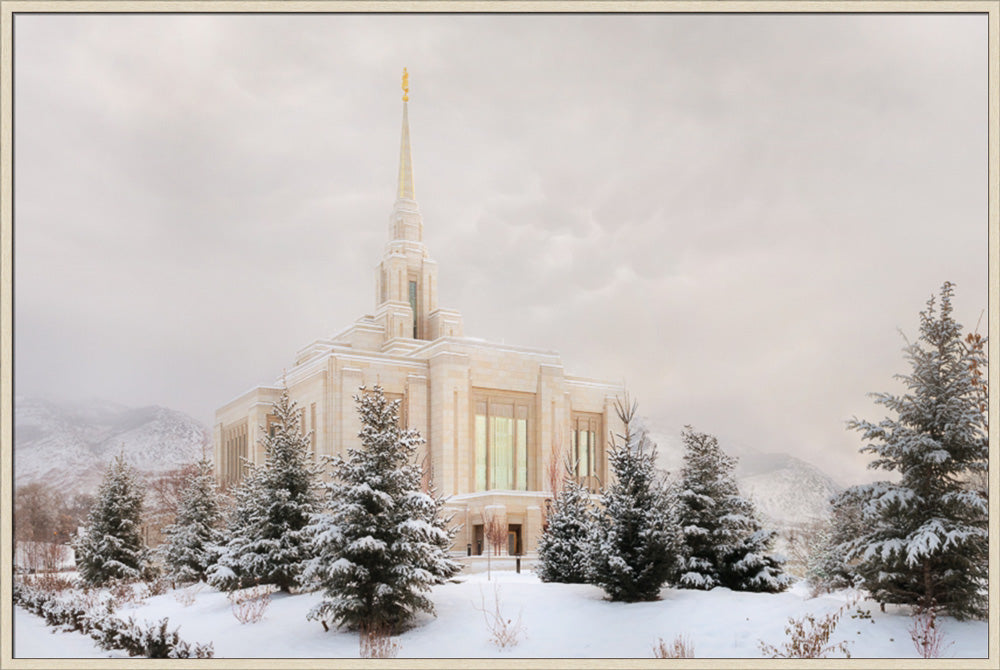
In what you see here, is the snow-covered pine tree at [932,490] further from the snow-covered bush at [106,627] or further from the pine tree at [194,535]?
the pine tree at [194,535]

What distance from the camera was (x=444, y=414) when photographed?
4125 cm

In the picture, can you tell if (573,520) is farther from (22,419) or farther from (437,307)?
(437,307)

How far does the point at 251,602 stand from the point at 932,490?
12.9 meters

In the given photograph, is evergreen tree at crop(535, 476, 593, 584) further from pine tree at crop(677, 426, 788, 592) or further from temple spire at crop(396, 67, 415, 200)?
temple spire at crop(396, 67, 415, 200)

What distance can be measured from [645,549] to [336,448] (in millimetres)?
25698

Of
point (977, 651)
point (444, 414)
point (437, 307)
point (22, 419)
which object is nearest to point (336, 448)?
point (444, 414)

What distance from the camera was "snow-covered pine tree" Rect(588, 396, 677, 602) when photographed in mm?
15836

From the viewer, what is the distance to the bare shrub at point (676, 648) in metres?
13.1

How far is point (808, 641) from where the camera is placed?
13.0 m

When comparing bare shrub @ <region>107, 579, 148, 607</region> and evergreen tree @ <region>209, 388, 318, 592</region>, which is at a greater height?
evergreen tree @ <region>209, 388, 318, 592</region>

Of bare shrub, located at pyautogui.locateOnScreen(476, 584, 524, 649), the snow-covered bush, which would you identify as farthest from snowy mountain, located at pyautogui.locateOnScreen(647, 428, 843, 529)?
the snow-covered bush

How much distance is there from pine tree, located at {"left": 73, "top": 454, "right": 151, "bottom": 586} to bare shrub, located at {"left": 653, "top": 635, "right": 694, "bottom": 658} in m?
17.7

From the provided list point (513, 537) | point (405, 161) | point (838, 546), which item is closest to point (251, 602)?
point (838, 546)

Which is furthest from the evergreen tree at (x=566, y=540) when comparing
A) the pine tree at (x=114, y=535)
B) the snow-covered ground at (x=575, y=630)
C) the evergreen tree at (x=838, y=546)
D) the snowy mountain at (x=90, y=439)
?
the pine tree at (x=114, y=535)
